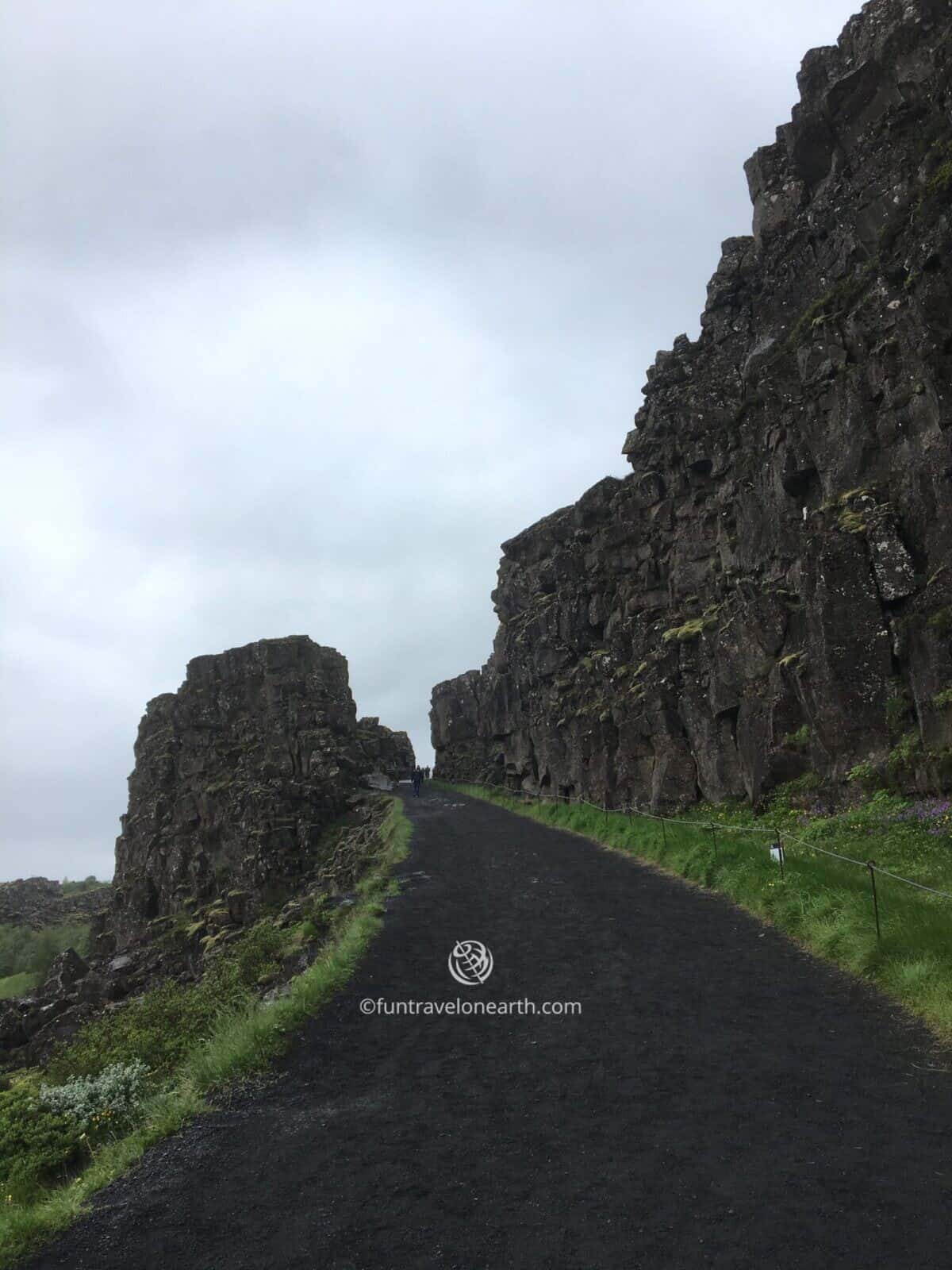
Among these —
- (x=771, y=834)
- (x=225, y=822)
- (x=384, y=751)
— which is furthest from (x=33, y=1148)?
(x=384, y=751)

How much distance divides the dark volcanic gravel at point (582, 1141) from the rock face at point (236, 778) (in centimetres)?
3987

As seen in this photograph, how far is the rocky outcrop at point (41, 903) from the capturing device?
384 feet

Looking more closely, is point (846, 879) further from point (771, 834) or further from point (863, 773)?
point (771, 834)

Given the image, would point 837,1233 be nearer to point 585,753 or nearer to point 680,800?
point 680,800

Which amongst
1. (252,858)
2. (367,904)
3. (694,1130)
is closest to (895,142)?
(367,904)

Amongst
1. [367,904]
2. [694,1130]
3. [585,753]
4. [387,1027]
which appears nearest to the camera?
[694,1130]

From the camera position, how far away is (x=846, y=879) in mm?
15086

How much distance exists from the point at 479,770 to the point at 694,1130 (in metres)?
67.4

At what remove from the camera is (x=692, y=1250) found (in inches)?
243

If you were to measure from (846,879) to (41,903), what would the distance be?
147 meters

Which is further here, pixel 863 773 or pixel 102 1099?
pixel 863 773

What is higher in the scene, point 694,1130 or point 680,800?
point 680,800

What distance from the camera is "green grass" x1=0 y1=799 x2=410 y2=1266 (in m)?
7.64

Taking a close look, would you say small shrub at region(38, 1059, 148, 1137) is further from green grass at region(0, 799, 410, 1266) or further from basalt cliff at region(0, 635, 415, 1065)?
basalt cliff at region(0, 635, 415, 1065)
